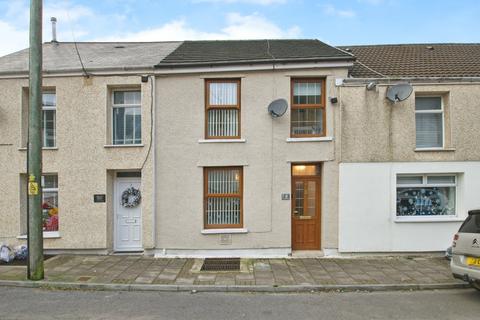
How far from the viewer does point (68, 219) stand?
977cm

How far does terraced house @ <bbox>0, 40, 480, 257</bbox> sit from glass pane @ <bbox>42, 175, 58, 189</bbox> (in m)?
0.14

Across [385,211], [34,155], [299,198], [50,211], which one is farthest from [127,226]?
[385,211]

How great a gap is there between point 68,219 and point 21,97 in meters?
3.90

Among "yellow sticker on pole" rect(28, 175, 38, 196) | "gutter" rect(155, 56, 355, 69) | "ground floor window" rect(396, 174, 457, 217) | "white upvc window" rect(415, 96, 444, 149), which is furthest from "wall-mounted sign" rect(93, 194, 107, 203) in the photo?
"white upvc window" rect(415, 96, 444, 149)

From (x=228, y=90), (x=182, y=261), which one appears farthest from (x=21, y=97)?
(x=182, y=261)

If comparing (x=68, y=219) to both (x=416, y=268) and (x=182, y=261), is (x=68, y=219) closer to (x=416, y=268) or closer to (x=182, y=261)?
(x=182, y=261)

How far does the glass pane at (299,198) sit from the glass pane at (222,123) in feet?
7.98

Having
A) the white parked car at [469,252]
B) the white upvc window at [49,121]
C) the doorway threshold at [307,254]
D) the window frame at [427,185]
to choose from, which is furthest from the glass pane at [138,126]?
the white parked car at [469,252]

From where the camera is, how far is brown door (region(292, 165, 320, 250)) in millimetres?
9945

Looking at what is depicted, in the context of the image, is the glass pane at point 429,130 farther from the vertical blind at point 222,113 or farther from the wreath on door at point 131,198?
the wreath on door at point 131,198

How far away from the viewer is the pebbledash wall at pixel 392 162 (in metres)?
9.55

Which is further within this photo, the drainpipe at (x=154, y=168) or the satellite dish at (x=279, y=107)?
the drainpipe at (x=154, y=168)

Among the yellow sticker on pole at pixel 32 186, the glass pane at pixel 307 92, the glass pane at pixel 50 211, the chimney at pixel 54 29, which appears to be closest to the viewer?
the yellow sticker on pole at pixel 32 186

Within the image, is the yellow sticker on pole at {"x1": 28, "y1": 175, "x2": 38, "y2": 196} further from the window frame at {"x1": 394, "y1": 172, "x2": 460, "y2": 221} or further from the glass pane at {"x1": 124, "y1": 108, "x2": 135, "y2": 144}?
the window frame at {"x1": 394, "y1": 172, "x2": 460, "y2": 221}
